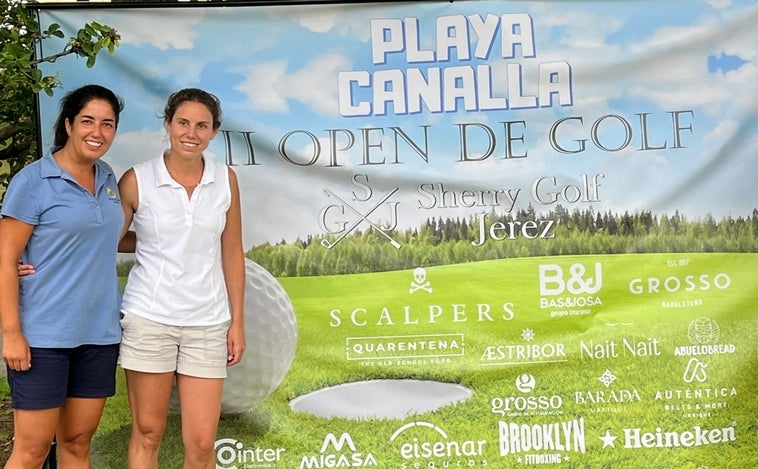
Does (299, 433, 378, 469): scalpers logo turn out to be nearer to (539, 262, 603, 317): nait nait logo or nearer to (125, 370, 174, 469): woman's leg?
(125, 370, 174, 469): woman's leg

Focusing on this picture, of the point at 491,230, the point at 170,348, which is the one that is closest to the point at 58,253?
the point at 170,348

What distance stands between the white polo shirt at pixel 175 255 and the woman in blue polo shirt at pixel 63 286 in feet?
0.32

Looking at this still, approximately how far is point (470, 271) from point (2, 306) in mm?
1839

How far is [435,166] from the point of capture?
3539mm

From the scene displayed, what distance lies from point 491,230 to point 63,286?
1.75 metres

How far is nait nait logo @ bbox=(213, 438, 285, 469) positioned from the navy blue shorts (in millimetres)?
893

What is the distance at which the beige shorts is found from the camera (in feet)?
9.14

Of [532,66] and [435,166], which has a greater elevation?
[532,66]

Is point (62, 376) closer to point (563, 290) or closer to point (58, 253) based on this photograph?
→ point (58, 253)

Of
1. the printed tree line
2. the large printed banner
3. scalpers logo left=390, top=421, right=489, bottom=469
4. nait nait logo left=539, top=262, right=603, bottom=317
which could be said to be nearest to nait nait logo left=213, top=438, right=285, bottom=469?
the large printed banner

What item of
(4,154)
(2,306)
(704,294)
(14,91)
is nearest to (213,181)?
(2,306)

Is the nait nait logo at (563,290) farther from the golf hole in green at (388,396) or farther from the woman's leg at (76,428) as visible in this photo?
the woman's leg at (76,428)

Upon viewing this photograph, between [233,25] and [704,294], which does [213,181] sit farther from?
[704,294]

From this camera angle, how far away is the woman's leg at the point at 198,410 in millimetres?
2873
